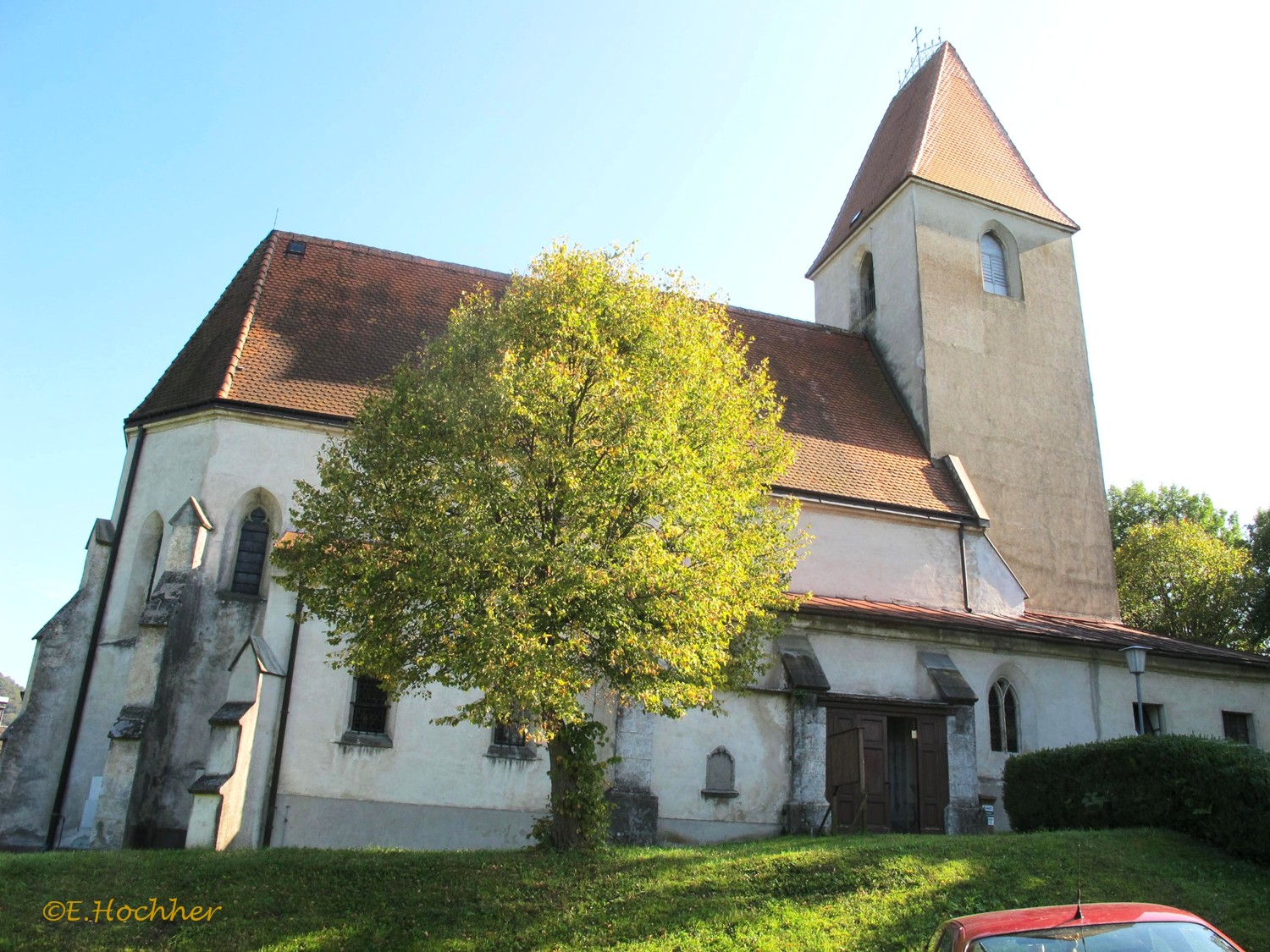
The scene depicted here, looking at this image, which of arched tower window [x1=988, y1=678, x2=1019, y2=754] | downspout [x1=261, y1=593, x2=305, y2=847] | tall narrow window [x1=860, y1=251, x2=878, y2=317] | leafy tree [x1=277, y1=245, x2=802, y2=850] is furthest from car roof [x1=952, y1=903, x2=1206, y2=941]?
tall narrow window [x1=860, y1=251, x2=878, y2=317]

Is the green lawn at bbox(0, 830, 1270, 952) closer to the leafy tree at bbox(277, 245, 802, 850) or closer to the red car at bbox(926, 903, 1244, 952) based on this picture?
the leafy tree at bbox(277, 245, 802, 850)

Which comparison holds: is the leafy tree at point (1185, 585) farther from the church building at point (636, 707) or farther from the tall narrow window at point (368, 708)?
the tall narrow window at point (368, 708)

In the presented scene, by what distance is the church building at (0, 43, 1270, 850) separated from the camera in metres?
15.4

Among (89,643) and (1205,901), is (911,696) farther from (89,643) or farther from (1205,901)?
(89,643)

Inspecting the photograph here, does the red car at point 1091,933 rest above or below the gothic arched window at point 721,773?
below

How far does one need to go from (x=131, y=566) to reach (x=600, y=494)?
10.5 metres

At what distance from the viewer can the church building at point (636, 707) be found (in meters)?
15.4

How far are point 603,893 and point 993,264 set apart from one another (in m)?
21.7

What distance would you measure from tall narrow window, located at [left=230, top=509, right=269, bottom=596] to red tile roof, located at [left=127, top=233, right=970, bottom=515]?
2.13 meters

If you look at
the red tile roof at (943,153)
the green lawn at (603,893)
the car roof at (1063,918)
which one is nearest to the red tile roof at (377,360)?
the red tile roof at (943,153)

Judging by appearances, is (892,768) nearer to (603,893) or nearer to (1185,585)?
(603,893)

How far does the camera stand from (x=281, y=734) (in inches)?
614

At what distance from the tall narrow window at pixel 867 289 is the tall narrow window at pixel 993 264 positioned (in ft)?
9.62

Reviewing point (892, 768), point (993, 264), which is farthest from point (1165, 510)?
point (892, 768)
